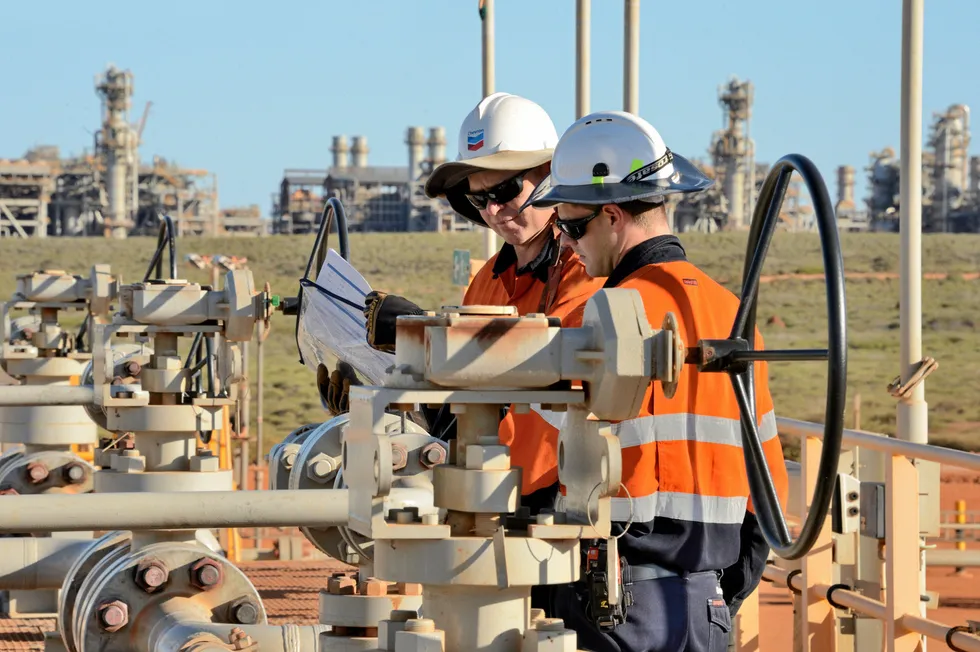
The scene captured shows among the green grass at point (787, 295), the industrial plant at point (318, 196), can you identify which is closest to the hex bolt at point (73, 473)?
the green grass at point (787, 295)

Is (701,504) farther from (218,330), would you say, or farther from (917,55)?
(917,55)

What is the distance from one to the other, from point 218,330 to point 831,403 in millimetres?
2876

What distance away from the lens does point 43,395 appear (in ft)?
16.0

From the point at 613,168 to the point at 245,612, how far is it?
1761 millimetres

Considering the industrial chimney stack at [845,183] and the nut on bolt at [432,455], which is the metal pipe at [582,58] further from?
the industrial chimney stack at [845,183]

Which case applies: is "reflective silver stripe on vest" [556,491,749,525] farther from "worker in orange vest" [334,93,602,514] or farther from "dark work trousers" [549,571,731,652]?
"worker in orange vest" [334,93,602,514]

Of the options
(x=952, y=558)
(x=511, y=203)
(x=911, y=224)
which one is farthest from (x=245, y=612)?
(x=952, y=558)

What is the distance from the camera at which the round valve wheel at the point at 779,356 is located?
6.50 feet

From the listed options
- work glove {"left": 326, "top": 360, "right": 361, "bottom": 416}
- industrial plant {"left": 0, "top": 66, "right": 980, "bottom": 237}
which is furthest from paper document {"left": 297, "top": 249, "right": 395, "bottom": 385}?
industrial plant {"left": 0, "top": 66, "right": 980, "bottom": 237}

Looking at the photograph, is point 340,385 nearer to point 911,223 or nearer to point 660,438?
point 660,438

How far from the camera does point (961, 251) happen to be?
6856 cm

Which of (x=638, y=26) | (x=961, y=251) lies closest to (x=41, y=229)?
(x=961, y=251)

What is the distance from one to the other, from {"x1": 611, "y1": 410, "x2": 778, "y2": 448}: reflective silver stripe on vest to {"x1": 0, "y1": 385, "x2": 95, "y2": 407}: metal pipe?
257 cm

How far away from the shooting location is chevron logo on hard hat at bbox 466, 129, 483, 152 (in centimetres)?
379
